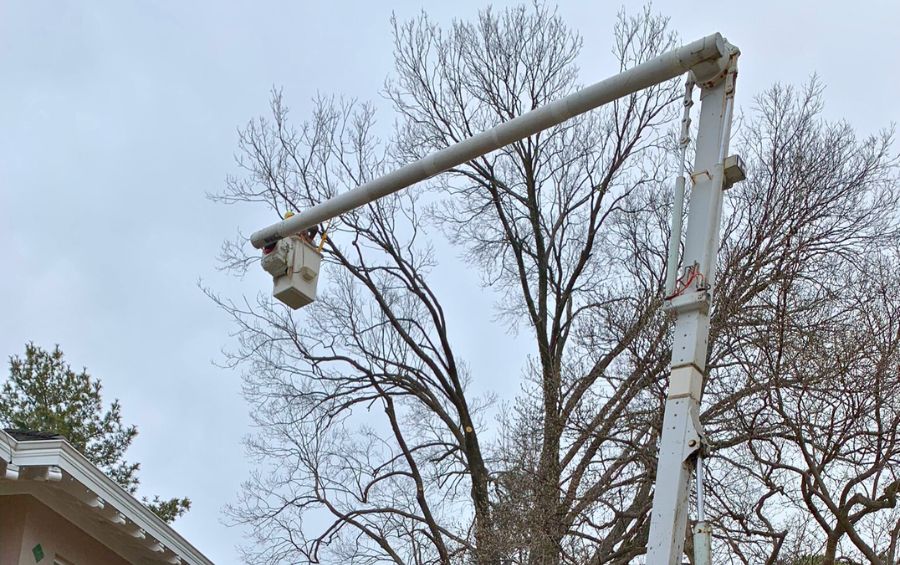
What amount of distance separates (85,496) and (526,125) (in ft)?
21.4

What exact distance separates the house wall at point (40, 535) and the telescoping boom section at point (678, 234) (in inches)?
192

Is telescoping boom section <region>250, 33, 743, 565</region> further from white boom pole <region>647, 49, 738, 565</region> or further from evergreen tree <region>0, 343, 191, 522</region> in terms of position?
evergreen tree <region>0, 343, 191, 522</region>

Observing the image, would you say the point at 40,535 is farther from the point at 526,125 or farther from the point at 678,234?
the point at 678,234

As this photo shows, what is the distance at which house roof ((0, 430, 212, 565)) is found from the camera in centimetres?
997

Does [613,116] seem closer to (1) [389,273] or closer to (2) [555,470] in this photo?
(1) [389,273]

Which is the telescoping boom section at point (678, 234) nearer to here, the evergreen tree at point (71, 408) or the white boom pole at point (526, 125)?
the white boom pole at point (526, 125)

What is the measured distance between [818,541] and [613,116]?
1379cm

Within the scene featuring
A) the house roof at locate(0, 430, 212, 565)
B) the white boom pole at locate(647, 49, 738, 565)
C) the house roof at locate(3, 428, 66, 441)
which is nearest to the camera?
the white boom pole at locate(647, 49, 738, 565)

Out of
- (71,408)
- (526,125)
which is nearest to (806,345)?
(526,125)

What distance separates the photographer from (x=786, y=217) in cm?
1811

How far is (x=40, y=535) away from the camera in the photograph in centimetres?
1095

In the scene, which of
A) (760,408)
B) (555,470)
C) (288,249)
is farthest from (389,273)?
(288,249)

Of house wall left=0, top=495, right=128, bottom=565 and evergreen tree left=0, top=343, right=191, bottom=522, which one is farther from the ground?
evergreen tree left=0, top=343, right=191, bottom=522

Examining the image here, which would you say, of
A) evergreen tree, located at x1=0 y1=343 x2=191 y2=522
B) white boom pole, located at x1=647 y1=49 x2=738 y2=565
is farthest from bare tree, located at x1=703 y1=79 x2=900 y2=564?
evergreen tree, located at x1=0 y1=343 x2=191 y2=522
